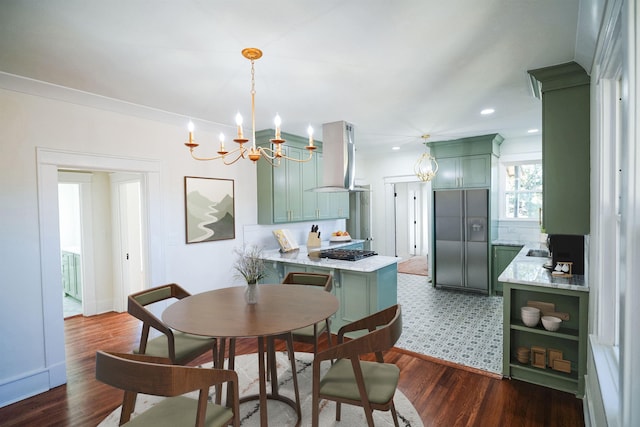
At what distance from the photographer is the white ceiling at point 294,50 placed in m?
1.72

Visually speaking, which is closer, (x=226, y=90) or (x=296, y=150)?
(x=226, y=90)

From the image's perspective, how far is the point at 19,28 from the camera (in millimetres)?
1865

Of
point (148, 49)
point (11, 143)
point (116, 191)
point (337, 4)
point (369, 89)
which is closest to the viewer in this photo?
point (337, 4)

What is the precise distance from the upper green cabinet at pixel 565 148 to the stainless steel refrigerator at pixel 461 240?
273cm

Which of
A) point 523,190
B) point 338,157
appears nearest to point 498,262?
point 523,190

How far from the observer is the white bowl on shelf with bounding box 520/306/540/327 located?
104 inches

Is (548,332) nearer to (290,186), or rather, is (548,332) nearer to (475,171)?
(475,171)

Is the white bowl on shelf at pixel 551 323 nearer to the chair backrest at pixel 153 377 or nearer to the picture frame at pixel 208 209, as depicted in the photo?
the chair backrest at pixel 153 377

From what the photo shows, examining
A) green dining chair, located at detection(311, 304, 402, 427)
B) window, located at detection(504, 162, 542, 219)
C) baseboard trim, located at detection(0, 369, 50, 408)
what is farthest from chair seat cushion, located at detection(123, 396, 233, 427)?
window, located at detection(504, 162, 542, 219)

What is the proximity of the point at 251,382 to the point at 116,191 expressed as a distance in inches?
141

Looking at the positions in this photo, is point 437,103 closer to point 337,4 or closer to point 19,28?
point 337,4

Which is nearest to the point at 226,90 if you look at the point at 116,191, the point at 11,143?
the point at 11,143

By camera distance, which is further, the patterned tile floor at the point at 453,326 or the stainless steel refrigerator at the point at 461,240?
the stainless steel refrigerator at the point at 461,240

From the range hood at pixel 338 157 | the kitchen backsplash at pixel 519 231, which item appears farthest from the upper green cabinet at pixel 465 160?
the range hood at pixel 338 157
